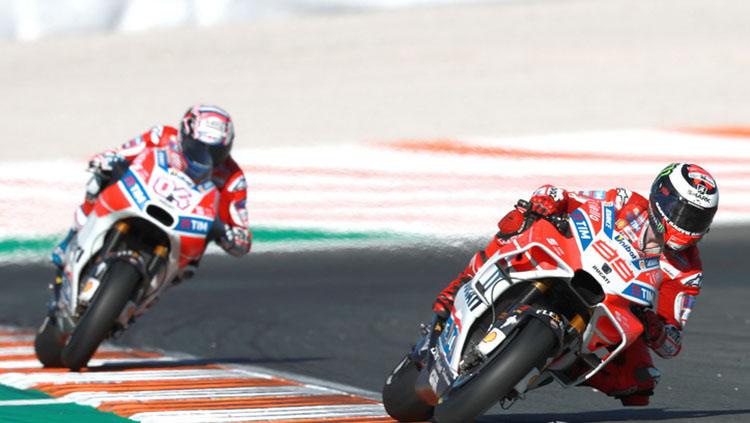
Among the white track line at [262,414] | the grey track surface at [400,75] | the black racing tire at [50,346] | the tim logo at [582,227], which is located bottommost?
the grey track surface at [400,75]

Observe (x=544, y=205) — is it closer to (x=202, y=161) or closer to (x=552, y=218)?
(x=552, y=218)

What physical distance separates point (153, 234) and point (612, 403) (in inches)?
106

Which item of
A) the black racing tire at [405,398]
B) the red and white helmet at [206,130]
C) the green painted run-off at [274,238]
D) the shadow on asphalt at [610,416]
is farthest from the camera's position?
the green painted run-off at [274,238]

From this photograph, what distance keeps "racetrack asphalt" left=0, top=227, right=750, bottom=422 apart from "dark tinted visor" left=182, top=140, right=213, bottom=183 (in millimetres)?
1310

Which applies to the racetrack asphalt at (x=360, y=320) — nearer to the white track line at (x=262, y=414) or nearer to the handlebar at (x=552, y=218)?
the white track line at (x=262, y=414)

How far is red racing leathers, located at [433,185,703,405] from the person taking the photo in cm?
632

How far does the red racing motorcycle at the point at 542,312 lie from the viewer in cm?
601

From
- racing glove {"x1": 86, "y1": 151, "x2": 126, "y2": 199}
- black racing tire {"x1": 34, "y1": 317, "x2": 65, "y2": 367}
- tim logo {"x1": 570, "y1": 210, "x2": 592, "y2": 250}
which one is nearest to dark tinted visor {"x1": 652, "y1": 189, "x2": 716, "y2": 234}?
tim logo {"x1": 570, "y1": 210, "x2": 592, "y2": 250}

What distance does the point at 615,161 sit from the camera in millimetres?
14758

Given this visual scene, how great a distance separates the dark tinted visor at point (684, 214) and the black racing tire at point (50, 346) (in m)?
3.96

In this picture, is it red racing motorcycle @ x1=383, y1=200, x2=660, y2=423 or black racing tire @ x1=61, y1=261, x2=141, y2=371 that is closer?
red racing motorcycle @ x1=383, y1=200, x2=660, y2=423

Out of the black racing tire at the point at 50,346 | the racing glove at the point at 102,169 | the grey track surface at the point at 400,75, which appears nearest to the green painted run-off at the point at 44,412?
the black racing tire at the point at 50,346

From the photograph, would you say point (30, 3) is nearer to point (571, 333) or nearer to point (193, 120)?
point (193, 120)

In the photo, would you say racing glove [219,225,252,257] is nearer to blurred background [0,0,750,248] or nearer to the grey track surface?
blurred background [0,0,750,248]
